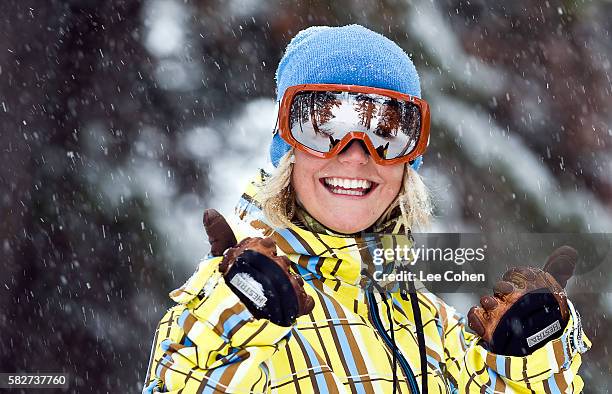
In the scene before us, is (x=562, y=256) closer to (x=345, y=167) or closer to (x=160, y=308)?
(x=345, y=167)

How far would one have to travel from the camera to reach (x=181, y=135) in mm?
5367

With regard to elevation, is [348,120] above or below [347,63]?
below

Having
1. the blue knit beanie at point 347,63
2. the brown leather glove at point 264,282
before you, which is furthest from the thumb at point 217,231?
the blue knit beanie at point 347,63

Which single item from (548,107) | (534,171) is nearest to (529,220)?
(534,171)

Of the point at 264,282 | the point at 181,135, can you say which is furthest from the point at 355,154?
the point at 181,135

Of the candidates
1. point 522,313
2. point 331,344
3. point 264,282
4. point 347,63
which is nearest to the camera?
point 264,282

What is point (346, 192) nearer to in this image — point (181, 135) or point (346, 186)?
point (346, 186)

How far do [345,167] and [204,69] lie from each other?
156 inches

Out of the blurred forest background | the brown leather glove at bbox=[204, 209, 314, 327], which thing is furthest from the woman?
the blurred forest background

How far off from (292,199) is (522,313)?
1.71 feet

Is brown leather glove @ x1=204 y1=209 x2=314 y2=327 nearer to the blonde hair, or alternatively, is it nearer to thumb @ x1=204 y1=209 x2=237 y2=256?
thumb @ x1=204 y1=209 x2=237 y2=256

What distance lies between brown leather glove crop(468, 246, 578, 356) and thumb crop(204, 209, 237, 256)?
44cm

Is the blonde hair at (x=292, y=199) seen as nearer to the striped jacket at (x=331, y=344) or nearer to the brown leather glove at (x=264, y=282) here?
the striped jacket at (x=331, y=344)

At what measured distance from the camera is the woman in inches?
48.9
